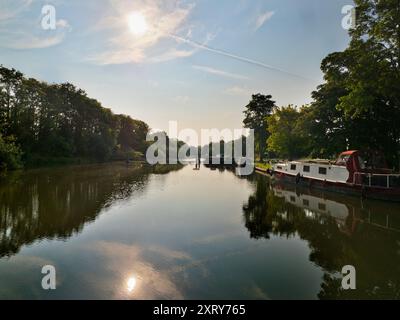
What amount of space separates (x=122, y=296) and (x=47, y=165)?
59.2 meters

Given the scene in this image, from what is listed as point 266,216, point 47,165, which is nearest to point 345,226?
point 266,216

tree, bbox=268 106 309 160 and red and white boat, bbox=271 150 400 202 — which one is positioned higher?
tree, bbox=268 106 309 160

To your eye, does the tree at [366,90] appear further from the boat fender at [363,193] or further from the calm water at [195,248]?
the calm water at [195,248]

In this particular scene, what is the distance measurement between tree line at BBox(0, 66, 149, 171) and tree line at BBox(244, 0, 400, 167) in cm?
4487

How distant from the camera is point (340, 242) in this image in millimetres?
13805

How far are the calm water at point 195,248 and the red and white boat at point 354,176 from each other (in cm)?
186

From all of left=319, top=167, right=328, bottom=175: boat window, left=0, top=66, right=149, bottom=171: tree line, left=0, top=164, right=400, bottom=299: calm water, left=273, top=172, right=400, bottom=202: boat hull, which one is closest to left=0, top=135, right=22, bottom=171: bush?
left=0, top=66, right=149, bottom=171: tree line

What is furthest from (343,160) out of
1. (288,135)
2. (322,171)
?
(288,135)

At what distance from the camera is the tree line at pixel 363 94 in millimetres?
23141

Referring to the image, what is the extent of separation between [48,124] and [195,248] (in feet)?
208

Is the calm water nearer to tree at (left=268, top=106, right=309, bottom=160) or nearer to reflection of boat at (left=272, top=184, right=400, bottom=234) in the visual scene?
reflection of boat at (left=272, top=184, right=400, bottom=234)

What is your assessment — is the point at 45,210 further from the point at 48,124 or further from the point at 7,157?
the point at 48,124

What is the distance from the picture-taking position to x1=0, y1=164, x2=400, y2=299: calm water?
8.95 m

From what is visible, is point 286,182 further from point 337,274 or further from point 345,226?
point 337,274
